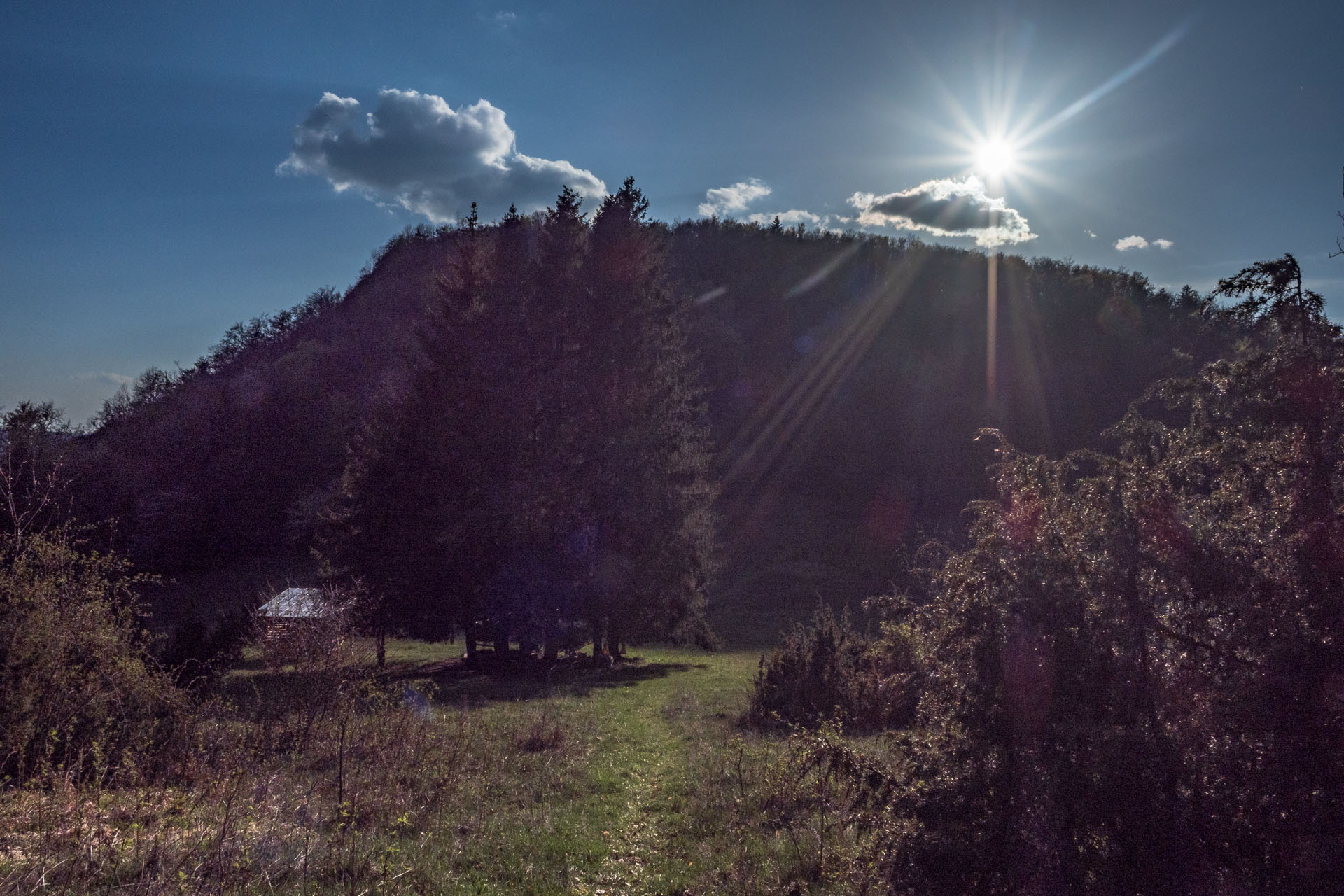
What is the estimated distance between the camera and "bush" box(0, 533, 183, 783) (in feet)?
28.5

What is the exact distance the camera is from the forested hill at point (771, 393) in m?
48.6

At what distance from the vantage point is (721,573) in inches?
1954

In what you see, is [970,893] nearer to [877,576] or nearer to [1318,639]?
[1318,639]

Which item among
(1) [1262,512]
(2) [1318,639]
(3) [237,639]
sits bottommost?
(3) [237,639]

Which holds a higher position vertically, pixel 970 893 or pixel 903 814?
pixel 903 814

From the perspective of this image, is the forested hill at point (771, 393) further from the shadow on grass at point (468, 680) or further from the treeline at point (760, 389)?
the shadow on grass at point (468, 680)

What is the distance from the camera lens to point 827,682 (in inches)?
606

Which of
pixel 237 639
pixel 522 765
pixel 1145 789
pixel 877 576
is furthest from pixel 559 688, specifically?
pixel 877 576

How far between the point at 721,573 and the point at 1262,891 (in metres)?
45.5

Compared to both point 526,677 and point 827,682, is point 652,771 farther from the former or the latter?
point 526,677

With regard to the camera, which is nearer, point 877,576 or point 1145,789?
point 1145,789

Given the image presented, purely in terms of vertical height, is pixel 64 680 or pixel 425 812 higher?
pixel 64 680

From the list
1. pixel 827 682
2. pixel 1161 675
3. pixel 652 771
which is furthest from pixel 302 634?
pixel 1161 675

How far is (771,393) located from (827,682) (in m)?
63.2
